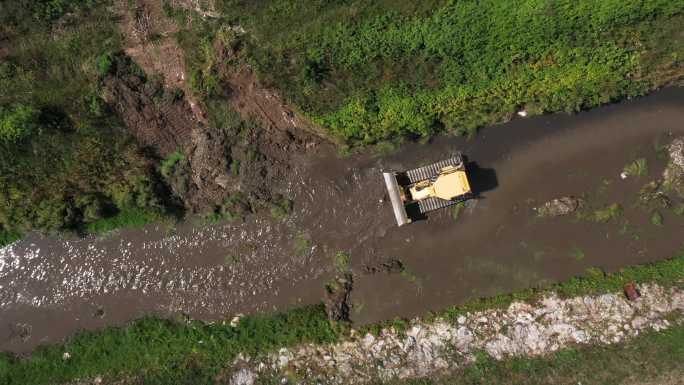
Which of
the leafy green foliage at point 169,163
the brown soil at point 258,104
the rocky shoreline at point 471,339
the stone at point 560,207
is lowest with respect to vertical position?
the rocky shoreline at point 471,339

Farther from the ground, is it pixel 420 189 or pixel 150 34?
pixel 150 34

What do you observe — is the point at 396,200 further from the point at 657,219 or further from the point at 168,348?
the point at 168,348

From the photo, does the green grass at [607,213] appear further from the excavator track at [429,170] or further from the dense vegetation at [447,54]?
the excavator track at [429,170]

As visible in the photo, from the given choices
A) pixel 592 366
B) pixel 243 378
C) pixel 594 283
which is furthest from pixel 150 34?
pixel 592 366

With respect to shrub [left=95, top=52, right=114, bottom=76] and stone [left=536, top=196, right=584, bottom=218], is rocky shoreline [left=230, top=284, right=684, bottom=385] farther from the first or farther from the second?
shrub [left=95, top=52, right=114, bottom=76]

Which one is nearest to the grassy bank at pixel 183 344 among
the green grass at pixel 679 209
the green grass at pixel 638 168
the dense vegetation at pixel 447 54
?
the green grass at pixel 679 209

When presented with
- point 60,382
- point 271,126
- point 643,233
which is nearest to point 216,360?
point 60,382
